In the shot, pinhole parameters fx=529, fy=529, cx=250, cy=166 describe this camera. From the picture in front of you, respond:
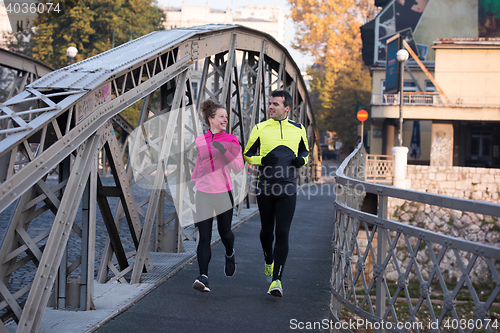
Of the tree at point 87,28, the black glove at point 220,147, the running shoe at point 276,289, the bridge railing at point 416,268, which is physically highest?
the tree at point 87,28

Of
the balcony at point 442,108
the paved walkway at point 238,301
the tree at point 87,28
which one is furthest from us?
the tree at point 87,28

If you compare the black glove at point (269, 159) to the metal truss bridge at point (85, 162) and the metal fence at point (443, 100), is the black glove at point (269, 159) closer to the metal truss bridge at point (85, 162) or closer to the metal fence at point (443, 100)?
the metal truss bridge at point (85, 162)

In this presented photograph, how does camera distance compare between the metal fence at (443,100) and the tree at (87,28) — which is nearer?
the metal fence at (443,100)

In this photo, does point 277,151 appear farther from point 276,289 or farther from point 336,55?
point 336,55

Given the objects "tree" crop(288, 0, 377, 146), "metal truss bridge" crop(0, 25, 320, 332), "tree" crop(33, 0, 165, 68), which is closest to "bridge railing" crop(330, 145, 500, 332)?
"metal truss bridge" crop(0, 25, 320, 332)

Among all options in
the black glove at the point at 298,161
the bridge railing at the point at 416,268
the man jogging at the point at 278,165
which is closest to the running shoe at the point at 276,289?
the man jogging at the point at 278,165

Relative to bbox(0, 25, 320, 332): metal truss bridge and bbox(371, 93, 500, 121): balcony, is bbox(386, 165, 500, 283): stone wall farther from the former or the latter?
bbox(0, 25, 320, 332): metal truss bridge

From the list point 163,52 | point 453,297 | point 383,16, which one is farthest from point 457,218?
point 383,16

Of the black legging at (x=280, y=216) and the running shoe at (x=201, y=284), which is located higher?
the black legging at (x=280, y=216)

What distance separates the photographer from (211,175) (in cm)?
493

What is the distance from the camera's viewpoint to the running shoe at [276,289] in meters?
4.84

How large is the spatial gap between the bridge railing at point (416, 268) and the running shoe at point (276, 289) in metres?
0.55

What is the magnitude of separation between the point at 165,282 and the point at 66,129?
2.16m

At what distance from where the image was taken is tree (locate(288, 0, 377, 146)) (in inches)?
1772
